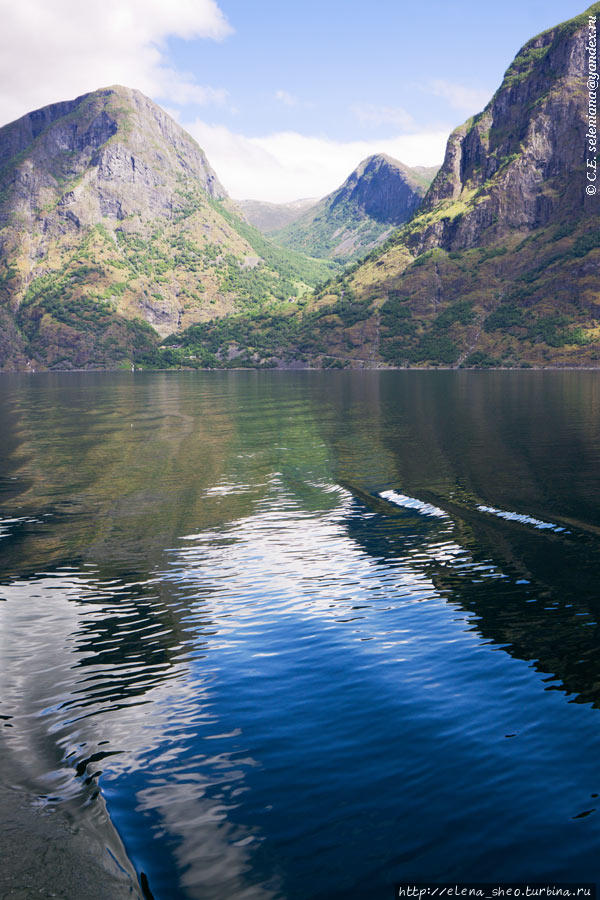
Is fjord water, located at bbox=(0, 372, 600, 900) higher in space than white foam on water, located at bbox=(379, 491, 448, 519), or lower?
lower

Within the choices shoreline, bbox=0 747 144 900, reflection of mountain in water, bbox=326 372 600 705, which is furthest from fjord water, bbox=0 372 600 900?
shoreline, bbox=0 747 144 900

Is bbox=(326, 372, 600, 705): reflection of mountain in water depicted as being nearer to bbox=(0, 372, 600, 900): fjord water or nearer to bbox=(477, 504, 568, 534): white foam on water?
bbox=(0, 372, 600, 900): fjord water

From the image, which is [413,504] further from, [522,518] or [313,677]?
[313,677]

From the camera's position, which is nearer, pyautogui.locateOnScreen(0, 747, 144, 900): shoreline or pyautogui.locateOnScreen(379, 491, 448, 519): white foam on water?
pyautogui.locateOnScreen(0, 747, 144, 900): shoreline

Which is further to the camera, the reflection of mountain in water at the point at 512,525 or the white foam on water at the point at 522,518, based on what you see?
the white foam on water at the point at 522,518

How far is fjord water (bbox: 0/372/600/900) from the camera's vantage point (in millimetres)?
12047

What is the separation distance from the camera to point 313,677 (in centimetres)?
1861

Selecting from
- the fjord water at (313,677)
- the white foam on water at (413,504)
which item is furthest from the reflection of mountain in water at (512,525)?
the white foam on water at (413,504)

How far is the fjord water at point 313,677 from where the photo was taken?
1205cm

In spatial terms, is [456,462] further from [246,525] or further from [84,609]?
[84,609]

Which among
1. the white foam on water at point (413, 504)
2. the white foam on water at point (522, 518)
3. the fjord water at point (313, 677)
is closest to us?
the fjord water at point (313, 677)

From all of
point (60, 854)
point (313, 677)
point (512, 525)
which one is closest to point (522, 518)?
point (512, 525)

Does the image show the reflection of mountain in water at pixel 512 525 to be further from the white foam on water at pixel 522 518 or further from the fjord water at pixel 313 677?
the white foam on water at pixel 522 518

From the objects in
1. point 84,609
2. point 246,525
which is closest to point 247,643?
point 84,609
